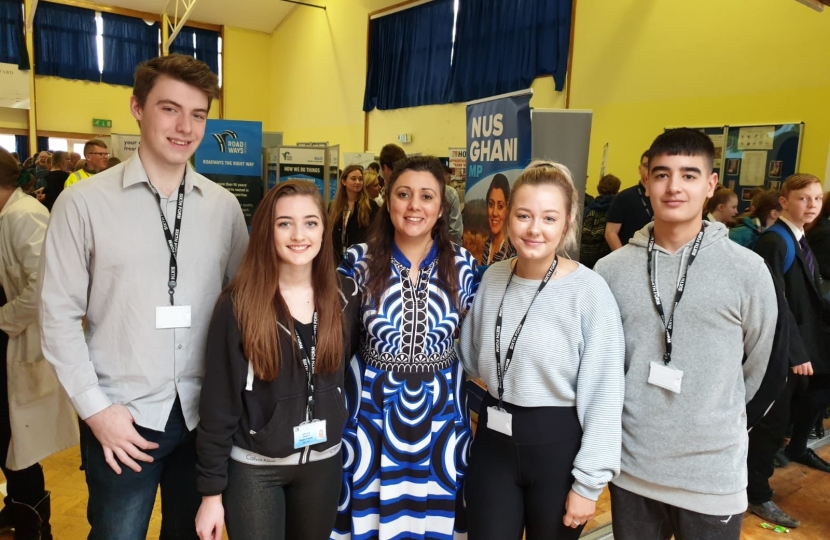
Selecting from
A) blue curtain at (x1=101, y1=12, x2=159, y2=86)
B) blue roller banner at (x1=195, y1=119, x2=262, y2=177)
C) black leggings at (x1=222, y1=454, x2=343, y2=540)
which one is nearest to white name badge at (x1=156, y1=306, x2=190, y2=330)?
black leggings at (x1=222, y1=454, x2=343, y2=540)

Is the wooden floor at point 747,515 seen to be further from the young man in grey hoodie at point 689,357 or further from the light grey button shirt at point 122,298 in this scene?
the light grey button shirt at point 122,298

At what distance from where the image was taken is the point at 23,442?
6.57 ft

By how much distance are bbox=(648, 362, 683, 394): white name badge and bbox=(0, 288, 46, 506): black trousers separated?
2.26m

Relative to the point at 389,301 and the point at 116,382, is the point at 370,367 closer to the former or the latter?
the point at 389,301

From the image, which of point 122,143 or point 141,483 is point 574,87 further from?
point 122,143

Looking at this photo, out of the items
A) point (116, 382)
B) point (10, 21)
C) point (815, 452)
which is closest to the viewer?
point (116, 382)

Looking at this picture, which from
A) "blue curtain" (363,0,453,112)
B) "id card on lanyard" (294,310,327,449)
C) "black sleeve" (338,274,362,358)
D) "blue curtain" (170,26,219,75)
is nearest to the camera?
"id card on lanyard" (294,310,327,449)

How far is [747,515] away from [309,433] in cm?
268

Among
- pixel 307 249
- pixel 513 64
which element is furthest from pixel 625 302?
pixel 513 64

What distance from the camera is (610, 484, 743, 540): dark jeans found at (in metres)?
1.47

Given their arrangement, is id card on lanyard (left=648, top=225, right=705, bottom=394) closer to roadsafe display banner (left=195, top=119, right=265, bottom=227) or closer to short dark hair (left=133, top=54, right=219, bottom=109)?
short dark hair (left=133, top=54, right=219, bottom=109)

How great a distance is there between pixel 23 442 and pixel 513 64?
26.0 ft

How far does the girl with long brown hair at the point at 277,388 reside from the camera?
1.42 meters

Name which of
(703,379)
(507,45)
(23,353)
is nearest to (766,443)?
(703,379)
